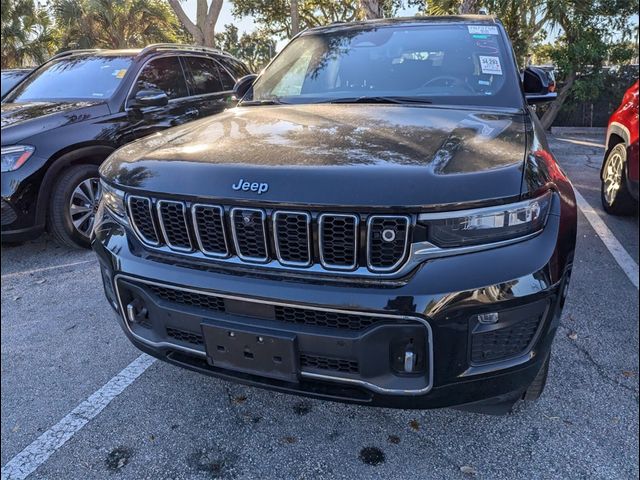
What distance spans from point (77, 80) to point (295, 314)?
14.7ft

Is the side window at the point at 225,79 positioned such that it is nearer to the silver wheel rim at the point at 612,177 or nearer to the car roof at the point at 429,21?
the car roof at the point at 429,21

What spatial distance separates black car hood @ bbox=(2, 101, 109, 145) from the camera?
155 inches

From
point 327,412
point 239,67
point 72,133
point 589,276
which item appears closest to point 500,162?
point 327,412

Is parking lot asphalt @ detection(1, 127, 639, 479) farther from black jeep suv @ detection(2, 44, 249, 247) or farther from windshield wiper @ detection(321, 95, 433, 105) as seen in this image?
windshield wiper @ detection(321, 95, 433, 105)

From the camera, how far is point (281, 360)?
1711 millimetres

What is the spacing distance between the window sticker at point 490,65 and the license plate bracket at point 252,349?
1.97 metres

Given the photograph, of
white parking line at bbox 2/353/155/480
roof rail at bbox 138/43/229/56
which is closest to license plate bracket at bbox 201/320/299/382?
white parking line at bbox 2/353/155/480

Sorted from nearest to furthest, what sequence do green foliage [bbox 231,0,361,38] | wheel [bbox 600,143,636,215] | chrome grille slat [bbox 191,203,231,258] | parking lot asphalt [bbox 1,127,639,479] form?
1. chrome grille slat [bbox 191,203,231,258]
2. parking lot asphalt [bbox 1,127,639,479]
3. wheel [bbox 600,143,636,215]
4. green foliage [bbox 231,0,361,38]

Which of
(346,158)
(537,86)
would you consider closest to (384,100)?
(346,158)

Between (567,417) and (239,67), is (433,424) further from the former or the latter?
(239,67)

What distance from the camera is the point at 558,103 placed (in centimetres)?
1112

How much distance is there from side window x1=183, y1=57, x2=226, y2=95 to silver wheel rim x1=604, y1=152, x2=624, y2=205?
4.52m

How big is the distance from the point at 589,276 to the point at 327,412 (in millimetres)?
2636

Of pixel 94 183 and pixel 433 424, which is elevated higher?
pixel 94 183
